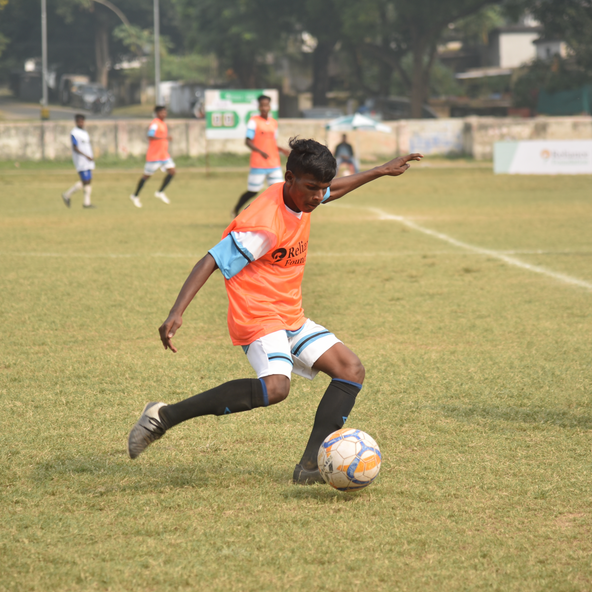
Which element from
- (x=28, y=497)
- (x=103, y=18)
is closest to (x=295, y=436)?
(x=28, y=497)

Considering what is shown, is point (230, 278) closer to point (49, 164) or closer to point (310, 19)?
point (49, 164)

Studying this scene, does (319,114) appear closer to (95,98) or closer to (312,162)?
(95,98)

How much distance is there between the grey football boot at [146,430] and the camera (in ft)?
11.6

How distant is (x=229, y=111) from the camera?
2606 centimetres

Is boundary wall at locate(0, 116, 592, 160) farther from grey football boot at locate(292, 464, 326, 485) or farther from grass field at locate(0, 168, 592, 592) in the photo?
grey football boot at locate(292, 464, 326, 485)

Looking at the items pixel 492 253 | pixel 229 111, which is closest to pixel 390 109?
pixel 229 111

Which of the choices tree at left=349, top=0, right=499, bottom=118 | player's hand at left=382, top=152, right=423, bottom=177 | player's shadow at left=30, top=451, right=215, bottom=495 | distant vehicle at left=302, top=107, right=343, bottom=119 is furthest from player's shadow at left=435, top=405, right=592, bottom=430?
distant vehicle at left=302, top=107, right=343, bottom=119

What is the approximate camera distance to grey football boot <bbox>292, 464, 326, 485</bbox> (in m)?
3.62

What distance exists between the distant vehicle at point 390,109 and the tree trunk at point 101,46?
90.2 ft

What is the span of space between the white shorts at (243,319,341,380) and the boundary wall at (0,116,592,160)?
25078mm

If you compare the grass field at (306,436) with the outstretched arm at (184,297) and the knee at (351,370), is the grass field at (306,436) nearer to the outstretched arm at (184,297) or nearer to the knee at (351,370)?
the knee at (351,370)

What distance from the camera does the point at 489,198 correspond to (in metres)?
18.2

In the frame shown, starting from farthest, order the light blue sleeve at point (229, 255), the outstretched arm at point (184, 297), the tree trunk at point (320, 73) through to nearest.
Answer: the tree trunk at point (320, 73) < the light blue sleeve at point (229, 255) < the outstretched arm at point (184, 297)

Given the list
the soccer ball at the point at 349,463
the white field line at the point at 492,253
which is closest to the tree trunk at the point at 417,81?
the white field line at the point at 492,253
